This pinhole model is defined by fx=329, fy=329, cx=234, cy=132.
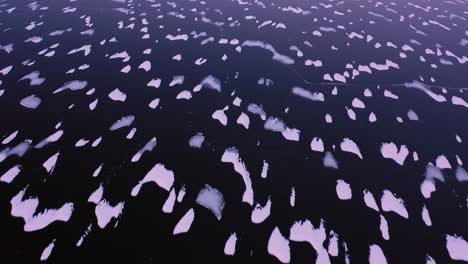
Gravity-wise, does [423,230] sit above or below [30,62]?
above

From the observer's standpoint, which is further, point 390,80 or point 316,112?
point 390,80

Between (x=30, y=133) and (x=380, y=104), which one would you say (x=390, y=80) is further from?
(x=30, y=133)

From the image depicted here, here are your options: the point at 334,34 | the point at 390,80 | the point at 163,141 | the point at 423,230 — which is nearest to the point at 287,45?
the point at 334,34

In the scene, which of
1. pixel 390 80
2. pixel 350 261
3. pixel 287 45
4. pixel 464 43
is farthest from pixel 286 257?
pixel 464 43

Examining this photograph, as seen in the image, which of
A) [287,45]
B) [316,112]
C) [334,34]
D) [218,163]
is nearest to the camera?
[218,163]

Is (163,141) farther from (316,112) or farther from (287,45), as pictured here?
(287,45)

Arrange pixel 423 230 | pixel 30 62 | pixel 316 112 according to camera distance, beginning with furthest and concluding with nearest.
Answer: pixel 30 62 → pixel 316 112 → pixel 423 230

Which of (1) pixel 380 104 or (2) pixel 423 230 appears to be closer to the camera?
(2) pixel 423 230

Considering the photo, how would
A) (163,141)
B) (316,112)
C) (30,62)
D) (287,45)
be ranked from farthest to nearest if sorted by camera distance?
(287,45) → (30,62) → (316,112) → (163,141)

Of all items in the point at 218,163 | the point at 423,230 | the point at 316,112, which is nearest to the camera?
the point at 423,230
